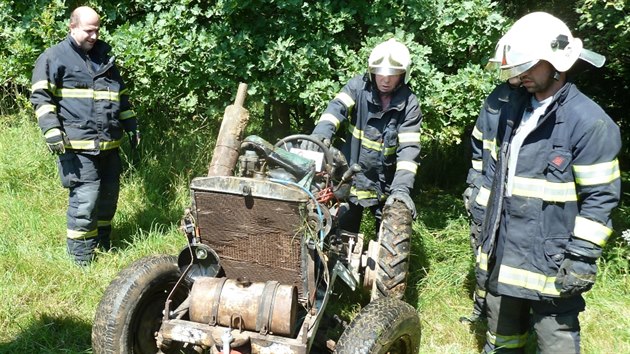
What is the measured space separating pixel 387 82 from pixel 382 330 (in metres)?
2.05

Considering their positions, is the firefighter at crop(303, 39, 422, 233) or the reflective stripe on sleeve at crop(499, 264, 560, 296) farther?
the firefighter at crop(303, 39, 422, 233)

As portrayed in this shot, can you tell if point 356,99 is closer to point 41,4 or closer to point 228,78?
point 228,78

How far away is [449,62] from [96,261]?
3.90 m

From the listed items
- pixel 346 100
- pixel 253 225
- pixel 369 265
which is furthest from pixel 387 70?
pixel 253 225

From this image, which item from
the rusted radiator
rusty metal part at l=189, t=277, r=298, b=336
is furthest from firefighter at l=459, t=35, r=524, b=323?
rusty metal part at l=189, t=277, r=298, b=336

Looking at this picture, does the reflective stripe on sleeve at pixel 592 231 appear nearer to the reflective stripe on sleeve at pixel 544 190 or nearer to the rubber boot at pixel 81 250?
the reflective stripe on sleeve at pixel 544 190

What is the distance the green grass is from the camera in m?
4.40

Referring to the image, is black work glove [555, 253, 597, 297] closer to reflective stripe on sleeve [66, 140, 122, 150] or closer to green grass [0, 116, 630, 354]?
green grass [0, 116, 630, 354]

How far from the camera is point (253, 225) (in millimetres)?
3529

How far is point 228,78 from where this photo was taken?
20.6ft

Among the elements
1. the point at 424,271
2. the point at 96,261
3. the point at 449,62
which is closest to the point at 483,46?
the point at 449,62

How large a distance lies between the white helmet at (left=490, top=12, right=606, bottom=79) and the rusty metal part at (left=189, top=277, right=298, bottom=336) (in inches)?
68.7

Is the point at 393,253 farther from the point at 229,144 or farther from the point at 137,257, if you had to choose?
the point at 137,257

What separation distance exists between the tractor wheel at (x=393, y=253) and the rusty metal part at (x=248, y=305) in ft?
3.05
